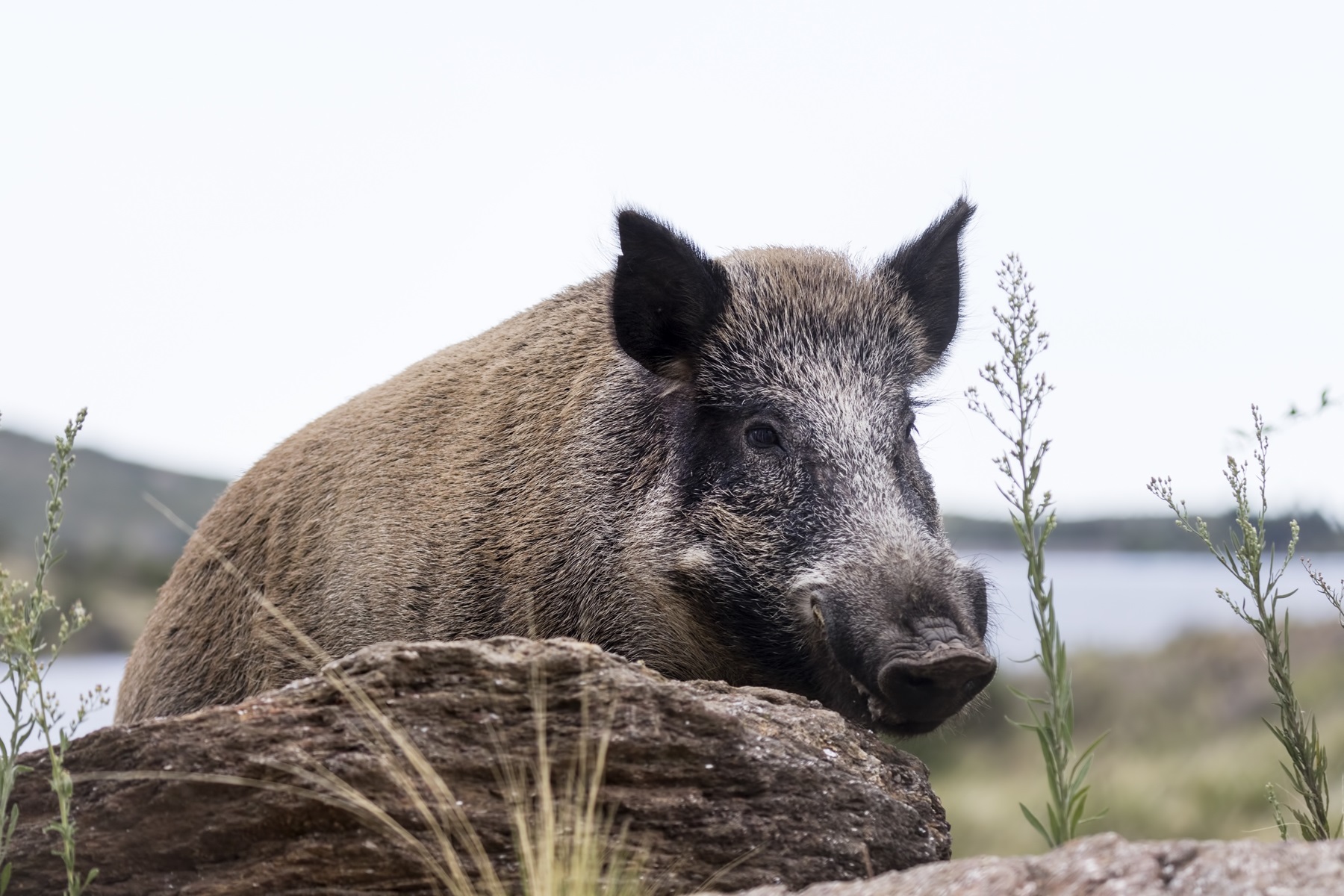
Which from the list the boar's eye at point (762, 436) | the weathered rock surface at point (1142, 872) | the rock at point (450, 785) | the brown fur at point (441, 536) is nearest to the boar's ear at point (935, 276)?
the boar's eye at point (762, 436)

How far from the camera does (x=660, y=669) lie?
18.0ft

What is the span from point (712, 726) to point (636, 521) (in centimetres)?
211

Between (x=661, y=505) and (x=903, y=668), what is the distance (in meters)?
1.70

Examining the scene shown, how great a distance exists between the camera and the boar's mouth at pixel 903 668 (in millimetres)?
4176

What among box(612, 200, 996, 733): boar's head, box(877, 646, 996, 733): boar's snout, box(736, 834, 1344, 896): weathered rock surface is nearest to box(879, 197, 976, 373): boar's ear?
box(612, 200, 996, 733): boar's head

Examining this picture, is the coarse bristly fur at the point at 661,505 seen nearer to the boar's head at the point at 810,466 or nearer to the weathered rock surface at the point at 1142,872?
the boar's head at the point at 810,466

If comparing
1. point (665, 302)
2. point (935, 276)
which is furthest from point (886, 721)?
point (935, 276)

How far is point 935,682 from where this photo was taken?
4215 millimetres

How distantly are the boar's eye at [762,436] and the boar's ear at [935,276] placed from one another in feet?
4.36

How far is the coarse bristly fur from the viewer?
5004 mm

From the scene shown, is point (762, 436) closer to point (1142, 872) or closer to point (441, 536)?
point (441, 536)

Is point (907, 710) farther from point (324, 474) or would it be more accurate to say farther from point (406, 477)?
point (324, 474)

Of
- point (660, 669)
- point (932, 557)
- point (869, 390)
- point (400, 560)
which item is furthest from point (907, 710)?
point (400, 560)

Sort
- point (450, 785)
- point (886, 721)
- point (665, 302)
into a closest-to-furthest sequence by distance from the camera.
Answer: point (450, 785)
point (886, 721)
point (665, 302)
